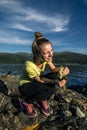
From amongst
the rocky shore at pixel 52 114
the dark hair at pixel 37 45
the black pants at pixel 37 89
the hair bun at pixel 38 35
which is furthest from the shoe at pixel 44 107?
the hair bun at pixel 38 35

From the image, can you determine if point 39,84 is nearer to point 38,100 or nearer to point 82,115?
point 38,100

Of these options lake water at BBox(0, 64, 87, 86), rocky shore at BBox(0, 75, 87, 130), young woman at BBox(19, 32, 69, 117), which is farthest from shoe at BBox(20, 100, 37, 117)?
lake water at BBox(0, 64, 87, 86)

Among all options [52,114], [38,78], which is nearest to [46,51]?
[38,78]

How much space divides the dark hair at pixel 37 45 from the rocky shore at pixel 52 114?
7.47 feet

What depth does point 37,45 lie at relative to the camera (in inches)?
395

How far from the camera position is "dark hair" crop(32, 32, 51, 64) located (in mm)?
10019

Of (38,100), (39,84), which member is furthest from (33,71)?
(38,100)

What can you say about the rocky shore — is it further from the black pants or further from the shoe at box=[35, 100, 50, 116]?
the black pants

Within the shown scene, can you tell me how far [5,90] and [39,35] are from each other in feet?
15.3

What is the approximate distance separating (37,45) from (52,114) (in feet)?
9.85

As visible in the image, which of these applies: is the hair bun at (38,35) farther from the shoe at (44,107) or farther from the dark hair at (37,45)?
the shoe at (44,107)

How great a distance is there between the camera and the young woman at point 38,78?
10.0 metres

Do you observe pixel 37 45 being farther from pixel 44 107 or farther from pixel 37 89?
pixel 44 107

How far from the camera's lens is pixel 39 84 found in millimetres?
10305
